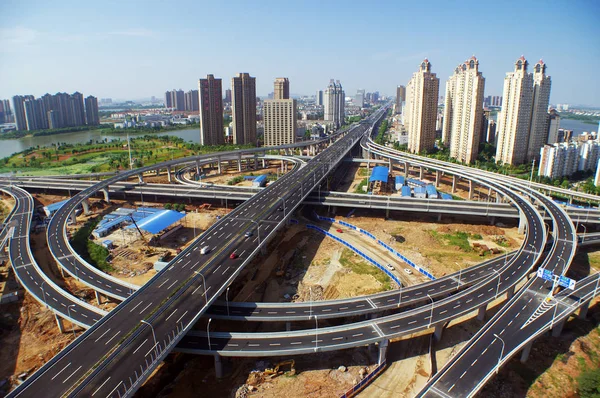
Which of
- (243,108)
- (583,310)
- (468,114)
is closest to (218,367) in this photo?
(583,310)

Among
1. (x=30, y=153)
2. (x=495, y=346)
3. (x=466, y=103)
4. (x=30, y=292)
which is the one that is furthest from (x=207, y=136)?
(x=495, y=346)

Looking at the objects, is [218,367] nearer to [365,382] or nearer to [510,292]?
[365,382]

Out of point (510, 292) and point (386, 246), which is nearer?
point (510, 292)

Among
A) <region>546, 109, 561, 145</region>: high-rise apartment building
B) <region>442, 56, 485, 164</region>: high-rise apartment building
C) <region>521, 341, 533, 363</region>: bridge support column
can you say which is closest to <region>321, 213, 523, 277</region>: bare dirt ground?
<region>521, 341, 533, 363</region>: bridge support column

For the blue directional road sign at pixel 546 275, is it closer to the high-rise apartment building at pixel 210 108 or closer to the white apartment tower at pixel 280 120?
the white apartment tower at pixel 280 120

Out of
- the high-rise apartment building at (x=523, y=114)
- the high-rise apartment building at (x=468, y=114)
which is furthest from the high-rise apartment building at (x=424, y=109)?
the high-rise apartment building at (x=523, y=114)

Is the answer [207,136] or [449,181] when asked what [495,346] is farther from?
[207,136]
